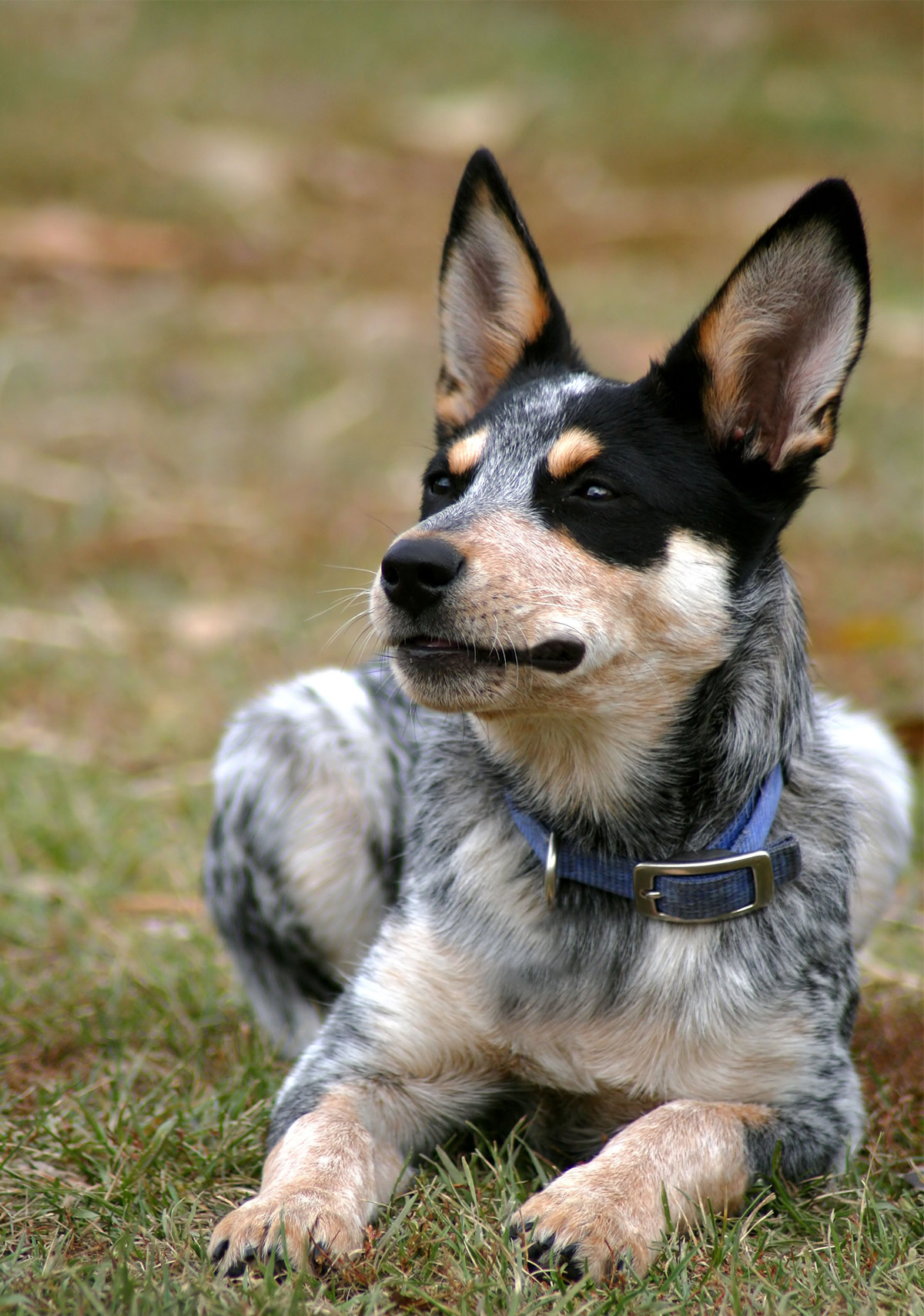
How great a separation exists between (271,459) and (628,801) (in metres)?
6.46

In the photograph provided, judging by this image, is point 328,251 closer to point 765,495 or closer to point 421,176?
point 421,176

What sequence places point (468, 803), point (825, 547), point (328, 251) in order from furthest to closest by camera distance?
1. point (328, 251)
2. point (825, 547)
3. point (468, 803)

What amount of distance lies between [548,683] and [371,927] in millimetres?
1280

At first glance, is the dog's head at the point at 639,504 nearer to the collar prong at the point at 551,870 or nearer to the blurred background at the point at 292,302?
the collar prong at the point at 551,870

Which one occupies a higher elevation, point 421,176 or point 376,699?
point 421,176

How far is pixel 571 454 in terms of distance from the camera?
2824 mm

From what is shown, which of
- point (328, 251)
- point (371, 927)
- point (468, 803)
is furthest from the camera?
point (328, 251)

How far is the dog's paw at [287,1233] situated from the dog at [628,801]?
0.10 ft

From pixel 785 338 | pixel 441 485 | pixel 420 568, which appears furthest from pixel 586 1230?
pixel 785 338

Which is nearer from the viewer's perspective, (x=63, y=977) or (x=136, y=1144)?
(x=136, y=1144)

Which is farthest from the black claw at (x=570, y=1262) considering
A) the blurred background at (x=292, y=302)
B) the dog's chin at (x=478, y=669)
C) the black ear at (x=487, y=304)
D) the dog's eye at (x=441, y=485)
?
the black ear at (x=487, y=304)

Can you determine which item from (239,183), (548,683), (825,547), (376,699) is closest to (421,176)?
(239,183)

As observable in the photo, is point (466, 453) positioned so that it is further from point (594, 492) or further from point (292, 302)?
point (292, 302)

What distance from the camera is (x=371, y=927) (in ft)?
12.1
